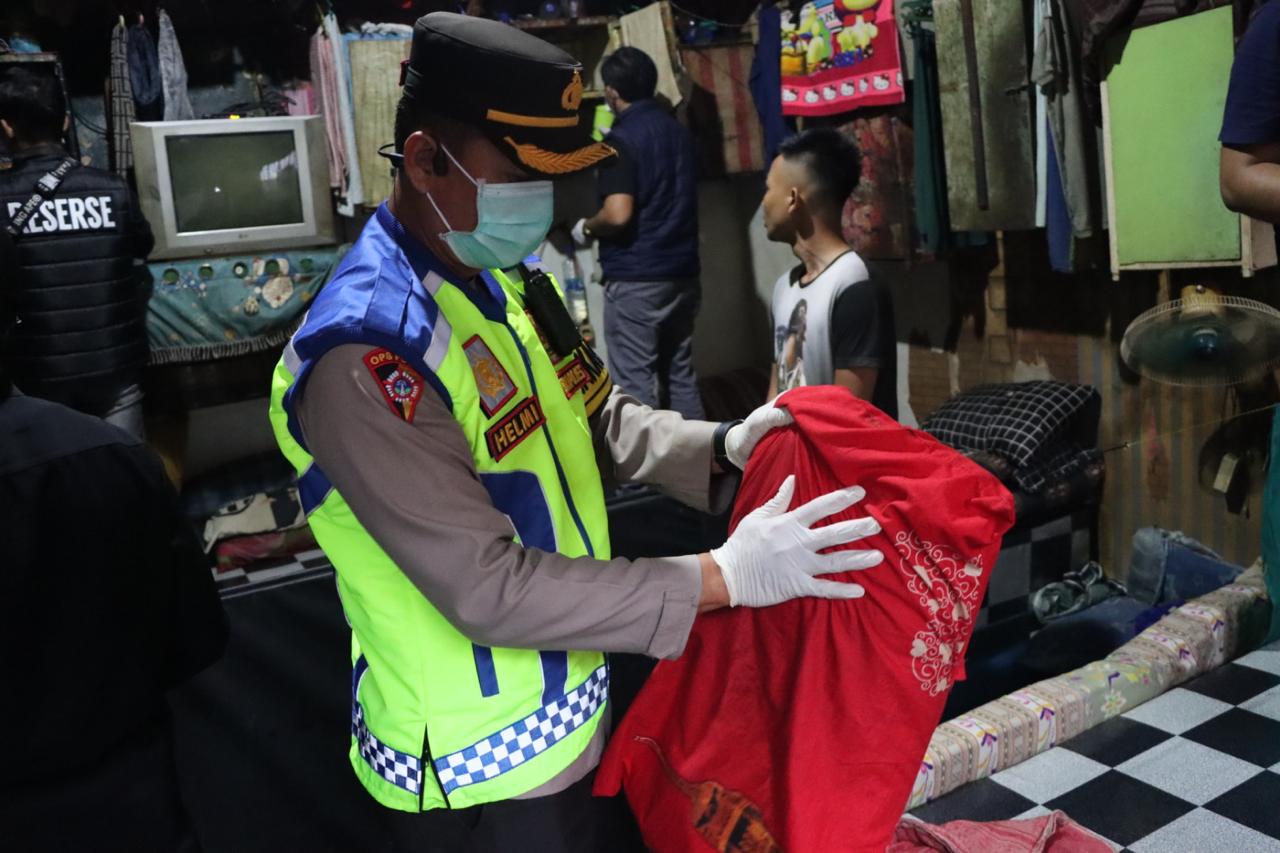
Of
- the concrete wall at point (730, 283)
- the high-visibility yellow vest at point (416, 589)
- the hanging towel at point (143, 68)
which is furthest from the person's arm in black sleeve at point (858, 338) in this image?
the hanging towel at point (143, 68)

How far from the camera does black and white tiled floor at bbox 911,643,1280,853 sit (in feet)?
5.89

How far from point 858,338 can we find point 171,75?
3.04 meters

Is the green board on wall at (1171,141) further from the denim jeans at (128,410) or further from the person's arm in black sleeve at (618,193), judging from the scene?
the denim jeans at (128,410)

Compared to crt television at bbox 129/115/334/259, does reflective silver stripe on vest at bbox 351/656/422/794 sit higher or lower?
lower

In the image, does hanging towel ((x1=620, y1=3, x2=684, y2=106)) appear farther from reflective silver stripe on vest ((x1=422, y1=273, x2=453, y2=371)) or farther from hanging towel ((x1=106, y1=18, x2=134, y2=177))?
reflective silver stripe on vest ((x1=422, y1=273, x2=453, y2=371))

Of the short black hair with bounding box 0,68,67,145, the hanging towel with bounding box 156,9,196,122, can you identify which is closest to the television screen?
the hanging towel with bounding box 156,9,196,122

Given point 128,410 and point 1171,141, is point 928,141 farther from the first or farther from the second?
point 128,410

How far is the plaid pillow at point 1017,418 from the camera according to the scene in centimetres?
328

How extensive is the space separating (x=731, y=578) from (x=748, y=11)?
461 cm

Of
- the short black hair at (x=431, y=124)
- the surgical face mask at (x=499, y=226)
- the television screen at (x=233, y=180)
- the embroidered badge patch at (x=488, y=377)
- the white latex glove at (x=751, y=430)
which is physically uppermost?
the television screen at (x=233, y=180)

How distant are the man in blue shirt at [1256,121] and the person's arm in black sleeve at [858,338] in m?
0.86

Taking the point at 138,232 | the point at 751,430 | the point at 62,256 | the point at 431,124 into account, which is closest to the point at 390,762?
the point at 751,430

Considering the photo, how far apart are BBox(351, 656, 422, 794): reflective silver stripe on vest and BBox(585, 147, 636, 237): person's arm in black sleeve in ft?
10.2

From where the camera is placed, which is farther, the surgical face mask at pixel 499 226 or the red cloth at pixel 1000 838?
the red cloth at pixel 1000 838
